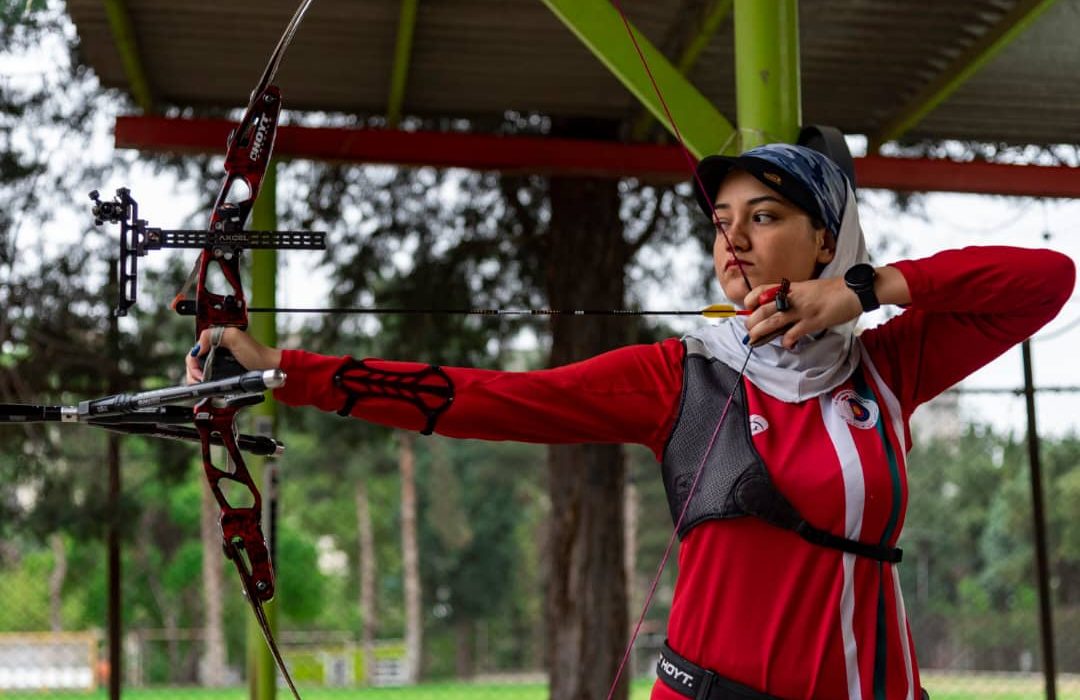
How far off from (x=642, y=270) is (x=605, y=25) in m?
4.73

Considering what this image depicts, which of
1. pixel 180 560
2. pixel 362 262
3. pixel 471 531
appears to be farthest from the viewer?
pixel 471 531

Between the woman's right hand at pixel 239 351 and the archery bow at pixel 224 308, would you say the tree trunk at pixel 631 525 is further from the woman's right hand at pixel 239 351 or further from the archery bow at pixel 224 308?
the woman's right hand at pixel 239 351

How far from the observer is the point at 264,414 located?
14.4 feet

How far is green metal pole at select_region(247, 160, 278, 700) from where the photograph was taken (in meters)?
4.37

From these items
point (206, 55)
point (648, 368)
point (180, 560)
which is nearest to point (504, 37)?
point (206, 55)

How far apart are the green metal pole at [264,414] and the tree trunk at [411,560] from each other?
16.2 meters

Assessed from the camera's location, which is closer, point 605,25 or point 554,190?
point 605,25

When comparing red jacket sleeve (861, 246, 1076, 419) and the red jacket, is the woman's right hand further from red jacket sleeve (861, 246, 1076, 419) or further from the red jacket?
red jacket sleeve (861, 246, 1076, 419)

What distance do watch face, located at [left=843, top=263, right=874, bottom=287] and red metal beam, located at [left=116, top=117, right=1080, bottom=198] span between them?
2.85 m

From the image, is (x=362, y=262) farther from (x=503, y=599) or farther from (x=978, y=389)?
(x=503, y=599)

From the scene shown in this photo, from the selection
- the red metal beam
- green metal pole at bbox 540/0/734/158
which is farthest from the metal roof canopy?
green metal pole at bbox 540/0/734/158

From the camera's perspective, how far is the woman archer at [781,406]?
1.66 meters

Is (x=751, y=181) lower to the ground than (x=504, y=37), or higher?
lower

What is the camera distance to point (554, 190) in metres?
5.77
